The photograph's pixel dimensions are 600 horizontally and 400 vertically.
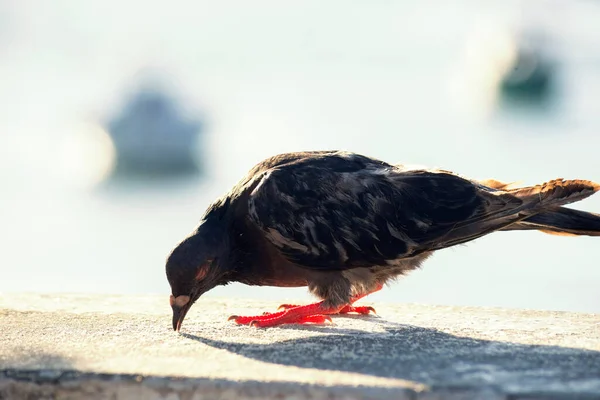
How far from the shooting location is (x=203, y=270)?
4633 mm

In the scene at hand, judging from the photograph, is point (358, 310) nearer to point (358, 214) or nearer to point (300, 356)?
point (358, 214)

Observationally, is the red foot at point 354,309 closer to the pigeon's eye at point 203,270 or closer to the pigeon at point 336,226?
the pigeon at point 336,226

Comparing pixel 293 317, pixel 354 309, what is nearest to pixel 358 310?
pixel 354 309

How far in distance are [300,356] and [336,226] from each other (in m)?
1.15

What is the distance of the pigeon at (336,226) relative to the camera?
4.54 m

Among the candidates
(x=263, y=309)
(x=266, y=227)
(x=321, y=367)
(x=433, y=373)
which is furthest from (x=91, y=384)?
(x=263, y=309)

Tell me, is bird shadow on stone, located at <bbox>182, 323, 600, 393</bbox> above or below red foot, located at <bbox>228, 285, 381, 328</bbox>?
below

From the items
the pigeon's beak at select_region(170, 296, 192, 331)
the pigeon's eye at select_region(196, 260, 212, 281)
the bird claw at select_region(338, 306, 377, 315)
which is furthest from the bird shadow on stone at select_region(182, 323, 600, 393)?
the bird claw at select_region(338, 306, 377, 315)

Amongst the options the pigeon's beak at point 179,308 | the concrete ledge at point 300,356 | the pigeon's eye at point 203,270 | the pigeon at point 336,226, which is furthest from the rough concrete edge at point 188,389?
the pigeon's eye at point 203,270

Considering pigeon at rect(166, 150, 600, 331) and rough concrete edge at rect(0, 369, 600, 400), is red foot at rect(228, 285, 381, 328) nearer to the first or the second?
pigeon at rect(166, 150, 600, 331)

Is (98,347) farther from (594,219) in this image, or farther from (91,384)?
(594,219)

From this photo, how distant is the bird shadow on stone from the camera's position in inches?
128

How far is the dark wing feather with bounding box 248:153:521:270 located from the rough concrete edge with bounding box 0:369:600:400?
1.57 meters

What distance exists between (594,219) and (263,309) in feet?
6.59
